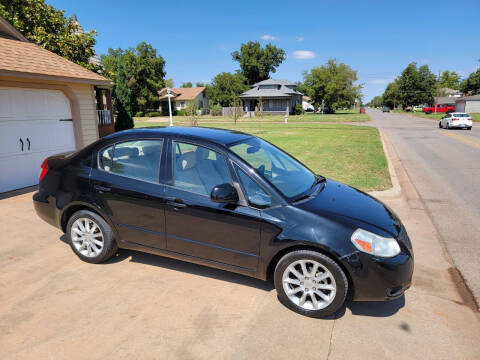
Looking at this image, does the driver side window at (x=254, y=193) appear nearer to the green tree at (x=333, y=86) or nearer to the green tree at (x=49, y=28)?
the green tree at (x=49, y=28)

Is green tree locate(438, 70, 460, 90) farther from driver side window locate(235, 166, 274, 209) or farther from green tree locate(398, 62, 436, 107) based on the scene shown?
driver side window locate(235, 166, 274, 209)

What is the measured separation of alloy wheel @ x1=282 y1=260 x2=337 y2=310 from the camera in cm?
303

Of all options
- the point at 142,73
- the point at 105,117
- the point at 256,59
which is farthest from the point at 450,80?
the point at 105,117

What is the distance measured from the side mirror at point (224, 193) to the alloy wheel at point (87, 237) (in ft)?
5.76

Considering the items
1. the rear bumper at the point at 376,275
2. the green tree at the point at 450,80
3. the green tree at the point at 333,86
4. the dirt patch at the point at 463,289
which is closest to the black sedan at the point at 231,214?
the rear bumper at the point at 376,275

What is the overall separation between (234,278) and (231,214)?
0.95 m

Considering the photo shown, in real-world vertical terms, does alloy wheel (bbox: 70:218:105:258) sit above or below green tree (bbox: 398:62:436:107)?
below

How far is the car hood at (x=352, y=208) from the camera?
10.4 ft

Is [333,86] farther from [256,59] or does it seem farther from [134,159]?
[134,159]

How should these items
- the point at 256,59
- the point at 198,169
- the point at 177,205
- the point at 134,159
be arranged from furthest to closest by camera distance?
the point at 256,59
the point at 134,159
the point at 198,169
the point at 177,205

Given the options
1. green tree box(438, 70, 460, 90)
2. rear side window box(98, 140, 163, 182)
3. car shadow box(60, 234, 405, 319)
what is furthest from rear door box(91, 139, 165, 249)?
green tree box(438, 70, 460, 90)

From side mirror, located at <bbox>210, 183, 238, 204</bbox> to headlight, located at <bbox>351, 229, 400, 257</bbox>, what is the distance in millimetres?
1157

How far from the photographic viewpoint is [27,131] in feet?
25.8

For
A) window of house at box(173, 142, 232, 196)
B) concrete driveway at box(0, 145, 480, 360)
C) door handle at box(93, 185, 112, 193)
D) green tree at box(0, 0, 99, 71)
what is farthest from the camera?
green tree at box(0, 0, 99, 71)
